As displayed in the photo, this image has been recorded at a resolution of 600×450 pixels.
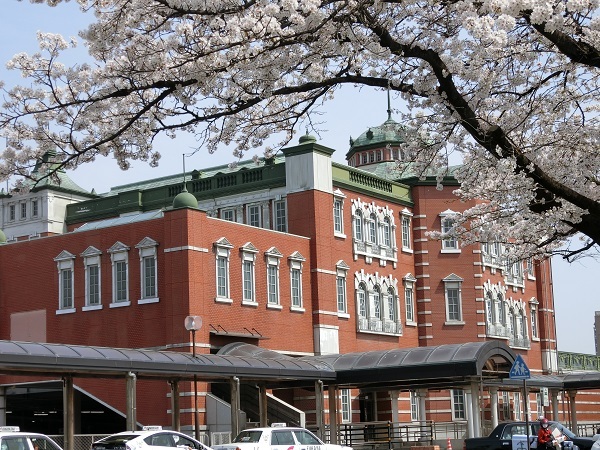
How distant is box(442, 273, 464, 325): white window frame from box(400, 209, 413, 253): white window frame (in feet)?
9.33

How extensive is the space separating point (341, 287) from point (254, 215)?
A: 5846mm

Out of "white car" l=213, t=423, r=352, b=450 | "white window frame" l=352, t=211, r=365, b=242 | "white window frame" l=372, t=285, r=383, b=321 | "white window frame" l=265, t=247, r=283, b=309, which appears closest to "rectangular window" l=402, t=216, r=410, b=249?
"white window frame" l=372, t=285, r=383, b=321

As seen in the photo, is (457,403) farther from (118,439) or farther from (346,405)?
(118,439)

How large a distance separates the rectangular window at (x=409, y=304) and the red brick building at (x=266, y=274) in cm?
9

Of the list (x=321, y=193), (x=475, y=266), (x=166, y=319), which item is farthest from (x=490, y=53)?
(x=475, y=266)

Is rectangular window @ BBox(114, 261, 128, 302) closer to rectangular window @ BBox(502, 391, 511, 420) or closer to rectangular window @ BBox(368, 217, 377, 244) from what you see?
rectangular window @ BBox(368, 217, 377, 244)

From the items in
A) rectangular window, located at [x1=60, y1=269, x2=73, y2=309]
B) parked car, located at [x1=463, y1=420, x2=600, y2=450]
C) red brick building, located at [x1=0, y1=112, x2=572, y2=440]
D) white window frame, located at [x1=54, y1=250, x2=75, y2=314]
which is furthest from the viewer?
rectangular window, located at [x1=60, y1=269, x2=73, y2=309]

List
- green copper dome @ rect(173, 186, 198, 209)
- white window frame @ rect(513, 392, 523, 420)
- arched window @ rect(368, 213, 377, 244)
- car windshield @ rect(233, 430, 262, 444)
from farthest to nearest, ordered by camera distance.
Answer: white window frame @ rect(513, 392, 523, 420)
arched window @ rect(368, 213, 377, 244)
green copper dome @ rect(173, 186, 198, 209)
car windshield @ rect(233, 430, 262, 444)

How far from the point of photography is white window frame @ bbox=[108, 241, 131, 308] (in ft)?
154

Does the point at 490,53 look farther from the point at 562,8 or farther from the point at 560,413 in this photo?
the point at 560,413

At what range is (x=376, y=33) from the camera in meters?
12.6

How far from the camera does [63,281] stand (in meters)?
49.3

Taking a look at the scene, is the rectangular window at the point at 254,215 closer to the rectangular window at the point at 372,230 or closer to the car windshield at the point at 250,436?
the rectangular window at the point at 372,230

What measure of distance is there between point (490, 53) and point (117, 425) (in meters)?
40.2
